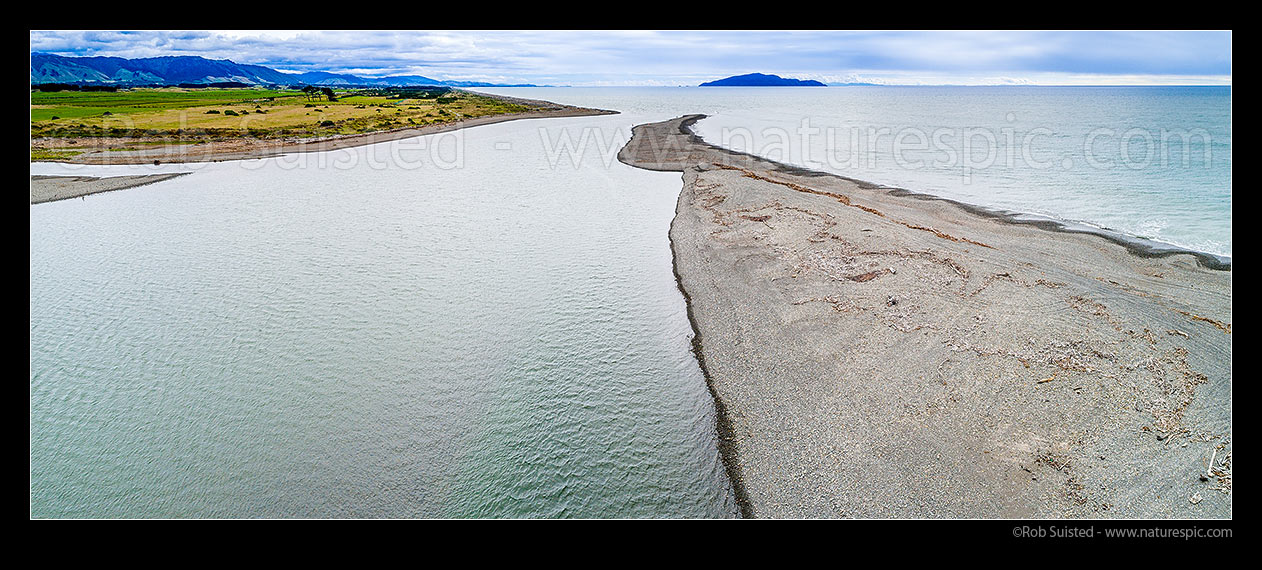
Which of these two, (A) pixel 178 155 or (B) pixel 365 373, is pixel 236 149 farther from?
(B) pixel 365 373

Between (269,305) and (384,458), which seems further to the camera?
(269,305)

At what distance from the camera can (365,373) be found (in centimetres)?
1237

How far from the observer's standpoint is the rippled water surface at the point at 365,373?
354 inches

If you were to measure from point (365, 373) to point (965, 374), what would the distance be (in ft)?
38.8

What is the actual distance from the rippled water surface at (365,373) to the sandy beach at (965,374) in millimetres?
1220

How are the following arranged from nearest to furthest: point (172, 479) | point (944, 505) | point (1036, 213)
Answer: point (944, 505), point (172, 479), point (1036, 213)

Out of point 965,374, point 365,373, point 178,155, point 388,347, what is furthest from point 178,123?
point 965,374

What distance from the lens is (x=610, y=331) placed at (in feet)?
46.9

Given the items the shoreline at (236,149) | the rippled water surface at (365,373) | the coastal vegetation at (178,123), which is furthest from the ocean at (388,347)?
the coastal vegetation at (178,123)

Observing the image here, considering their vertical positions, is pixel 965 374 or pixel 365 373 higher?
pixel 965 374

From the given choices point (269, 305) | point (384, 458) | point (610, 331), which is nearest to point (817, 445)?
point (610, 331)

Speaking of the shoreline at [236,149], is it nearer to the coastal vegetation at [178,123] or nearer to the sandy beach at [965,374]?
the coastal vegetation at [178,123]

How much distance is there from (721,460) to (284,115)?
81.6 meters
